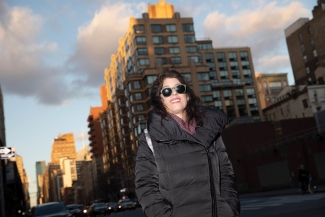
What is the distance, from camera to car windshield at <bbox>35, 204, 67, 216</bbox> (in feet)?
50.7

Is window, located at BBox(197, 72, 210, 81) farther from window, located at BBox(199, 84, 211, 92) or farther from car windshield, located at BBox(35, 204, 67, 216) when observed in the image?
car windshield, located at BBox(35, 204, 67, 216)

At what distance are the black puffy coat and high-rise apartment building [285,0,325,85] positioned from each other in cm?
7352

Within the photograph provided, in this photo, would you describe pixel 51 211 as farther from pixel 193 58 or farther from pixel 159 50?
pixel 193 58

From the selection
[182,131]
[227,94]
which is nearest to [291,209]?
[182,131]

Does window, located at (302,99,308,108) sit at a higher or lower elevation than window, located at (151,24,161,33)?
lower

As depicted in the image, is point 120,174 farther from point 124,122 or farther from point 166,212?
point 166,212

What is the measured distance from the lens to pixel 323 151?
3569 centimetres

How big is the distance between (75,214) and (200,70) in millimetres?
65813

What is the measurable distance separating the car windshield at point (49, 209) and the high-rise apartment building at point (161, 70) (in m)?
59.3

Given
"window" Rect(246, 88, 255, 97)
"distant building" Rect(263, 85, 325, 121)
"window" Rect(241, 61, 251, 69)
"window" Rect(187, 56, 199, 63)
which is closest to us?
"distant building" Rect(263, 85, 325, 121)

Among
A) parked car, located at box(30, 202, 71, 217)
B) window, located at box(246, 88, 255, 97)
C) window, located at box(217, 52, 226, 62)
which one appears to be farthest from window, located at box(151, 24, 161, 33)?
parked car, located at box(30, 202, 71, 217)

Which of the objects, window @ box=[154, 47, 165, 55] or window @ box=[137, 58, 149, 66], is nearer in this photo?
window @ box=[137, 58, 149, 66]

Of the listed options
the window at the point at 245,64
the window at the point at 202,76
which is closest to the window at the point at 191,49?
the window at the point at 202,76

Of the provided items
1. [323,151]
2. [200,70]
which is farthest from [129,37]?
[323,151]
